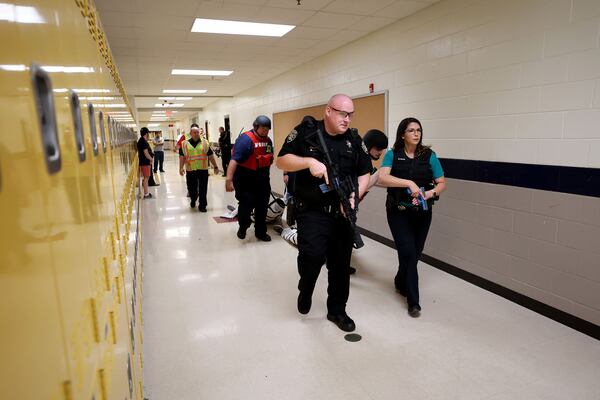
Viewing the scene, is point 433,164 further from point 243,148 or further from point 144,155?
point 144,155

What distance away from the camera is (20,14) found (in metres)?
0.39

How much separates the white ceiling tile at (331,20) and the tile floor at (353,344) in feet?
9.08

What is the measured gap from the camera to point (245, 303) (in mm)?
3260

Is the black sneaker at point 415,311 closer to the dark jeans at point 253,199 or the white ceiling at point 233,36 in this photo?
the dark jeans at point 253,199

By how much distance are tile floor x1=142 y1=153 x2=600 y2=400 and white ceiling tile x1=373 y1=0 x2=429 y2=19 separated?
8.79 ft

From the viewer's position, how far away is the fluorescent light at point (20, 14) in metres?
0.34

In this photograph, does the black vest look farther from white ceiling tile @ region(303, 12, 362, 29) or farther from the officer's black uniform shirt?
white ceiling tile @ region(303, 12, 362, 29)

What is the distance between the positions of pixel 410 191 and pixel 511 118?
1.13 m

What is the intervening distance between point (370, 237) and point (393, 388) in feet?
10.0

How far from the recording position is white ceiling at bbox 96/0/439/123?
13.1ft

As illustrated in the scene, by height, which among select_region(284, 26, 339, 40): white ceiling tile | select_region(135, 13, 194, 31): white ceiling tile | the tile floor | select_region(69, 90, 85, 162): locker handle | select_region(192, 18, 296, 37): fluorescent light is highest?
select_region(192, 18, 296, 37): fluorescent light

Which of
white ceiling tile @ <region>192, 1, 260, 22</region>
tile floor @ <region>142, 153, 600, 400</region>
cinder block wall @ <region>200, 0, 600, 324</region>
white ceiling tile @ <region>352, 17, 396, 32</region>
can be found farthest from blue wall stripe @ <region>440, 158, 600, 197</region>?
white ceiling tile @ <region>192, 1, 260, 22</region>

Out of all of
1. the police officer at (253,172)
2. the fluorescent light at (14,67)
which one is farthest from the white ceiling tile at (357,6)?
the fluorescent light at (14,67)

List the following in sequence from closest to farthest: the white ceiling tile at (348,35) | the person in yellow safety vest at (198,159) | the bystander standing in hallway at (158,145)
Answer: the white ceiling tile at (348,35) < the person in yellow safety vest at (198,159) < the bystander standing in hallway at (158,145)
